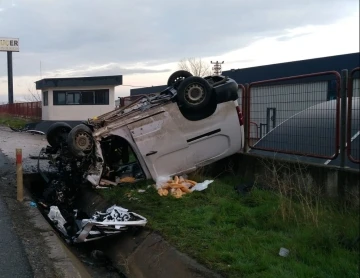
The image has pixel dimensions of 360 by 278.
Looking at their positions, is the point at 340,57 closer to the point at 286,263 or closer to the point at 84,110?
the point at 84,110

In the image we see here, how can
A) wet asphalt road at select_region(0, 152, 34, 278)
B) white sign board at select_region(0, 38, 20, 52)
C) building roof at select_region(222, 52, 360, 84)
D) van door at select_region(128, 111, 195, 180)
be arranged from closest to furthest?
wet asphalt road at select_region(0, 152, 34, 278) < van door at select_region(128, 111, 195, 180) < building roof at select_region(222, 52, 360, 84) < white sign board at select_region(0, 38, 20, 52)

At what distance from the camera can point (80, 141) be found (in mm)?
8352

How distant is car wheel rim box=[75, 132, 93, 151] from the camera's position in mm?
8336

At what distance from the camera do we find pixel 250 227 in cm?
584

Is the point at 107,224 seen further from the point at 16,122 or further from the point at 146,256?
the point at 16,122

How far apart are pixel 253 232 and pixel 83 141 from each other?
4051mm

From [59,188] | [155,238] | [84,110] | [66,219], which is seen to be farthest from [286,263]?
[84,110]

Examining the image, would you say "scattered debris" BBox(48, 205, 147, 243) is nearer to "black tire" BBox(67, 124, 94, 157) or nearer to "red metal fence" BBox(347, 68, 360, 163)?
"black tire" BBox(67, 124, 94, 157)

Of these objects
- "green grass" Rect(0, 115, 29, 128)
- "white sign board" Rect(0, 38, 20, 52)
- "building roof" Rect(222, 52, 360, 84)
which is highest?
"white sign board" Rect(0, 38, 20, 52)

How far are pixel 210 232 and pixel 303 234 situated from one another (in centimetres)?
128

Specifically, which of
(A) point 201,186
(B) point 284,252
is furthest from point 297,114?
(B) point 284,252

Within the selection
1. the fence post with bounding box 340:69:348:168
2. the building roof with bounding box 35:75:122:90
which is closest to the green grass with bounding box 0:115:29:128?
the building roof with bounding box 35:75:122:90

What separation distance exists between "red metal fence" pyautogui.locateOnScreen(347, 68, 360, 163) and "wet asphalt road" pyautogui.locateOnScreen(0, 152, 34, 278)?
4.42m

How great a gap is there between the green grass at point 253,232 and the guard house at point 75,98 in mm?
24358
